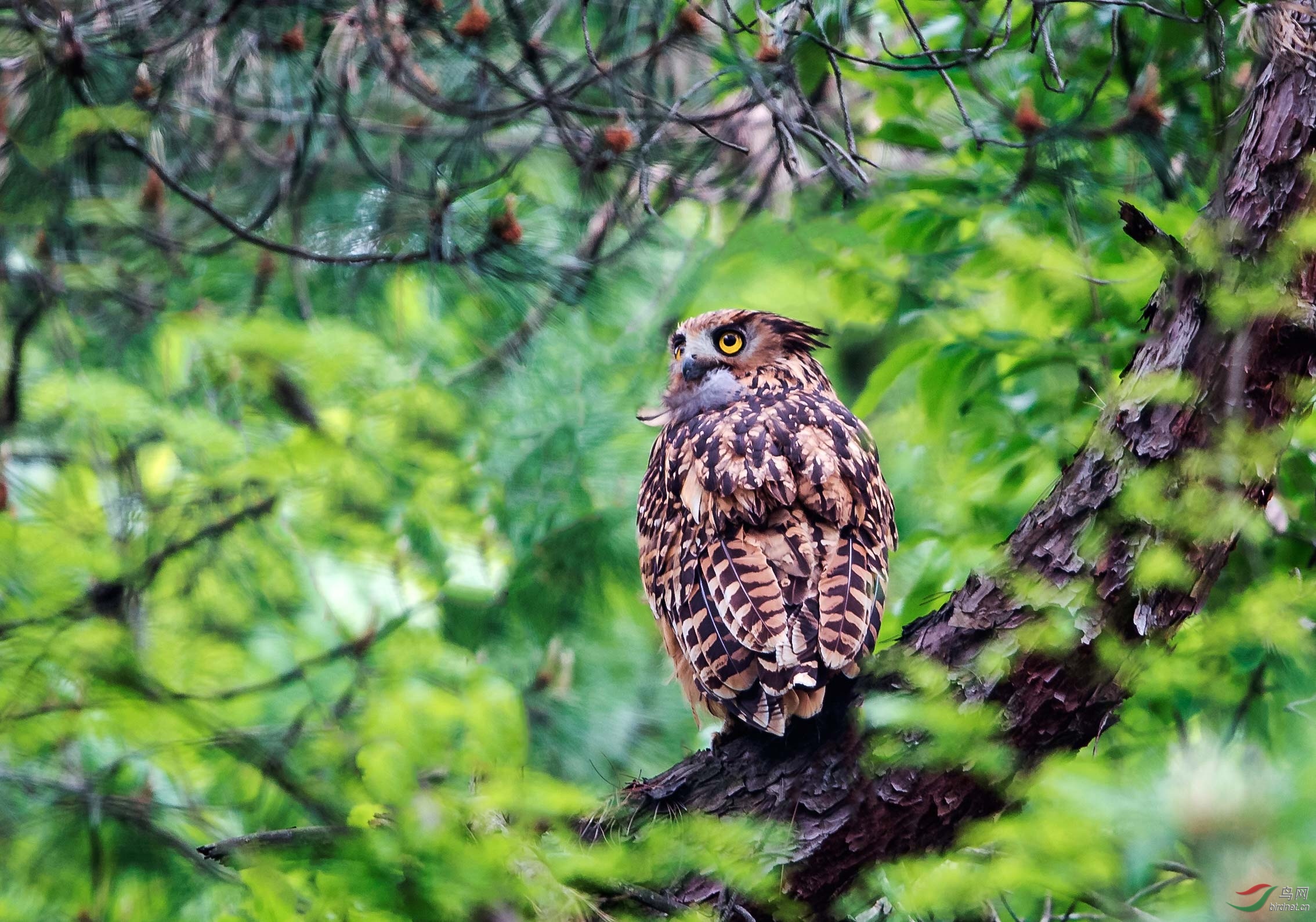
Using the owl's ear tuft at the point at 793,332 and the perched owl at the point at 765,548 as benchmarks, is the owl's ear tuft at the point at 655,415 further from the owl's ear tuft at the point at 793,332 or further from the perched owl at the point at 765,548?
the owl's ear tuft at the point at 793,332

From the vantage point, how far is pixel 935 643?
2.34m

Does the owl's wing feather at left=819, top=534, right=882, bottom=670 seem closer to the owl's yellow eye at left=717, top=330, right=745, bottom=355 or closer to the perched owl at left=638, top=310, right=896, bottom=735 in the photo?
the perched owl at left=638, top=310, right=896, bottom=735

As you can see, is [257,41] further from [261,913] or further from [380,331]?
[261,913]

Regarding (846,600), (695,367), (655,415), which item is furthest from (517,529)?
(846,600)

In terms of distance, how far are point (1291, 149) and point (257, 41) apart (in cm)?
334

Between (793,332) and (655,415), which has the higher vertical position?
(793,332)

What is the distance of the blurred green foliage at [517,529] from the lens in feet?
5.52

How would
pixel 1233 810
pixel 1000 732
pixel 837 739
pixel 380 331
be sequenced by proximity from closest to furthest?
pixel 1233 810 → pixel 1000 732 → pixel 837 739 → pixel 380 331

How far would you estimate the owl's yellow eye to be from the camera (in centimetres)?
361

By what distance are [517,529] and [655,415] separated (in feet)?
2.21

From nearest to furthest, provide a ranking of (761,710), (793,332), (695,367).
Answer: (761,710) → (695,367) → (793,332)

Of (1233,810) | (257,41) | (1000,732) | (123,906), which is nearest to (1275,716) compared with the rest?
(1000,732)

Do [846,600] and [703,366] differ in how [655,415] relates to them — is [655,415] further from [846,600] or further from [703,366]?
[846,600]

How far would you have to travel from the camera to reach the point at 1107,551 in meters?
2.22
